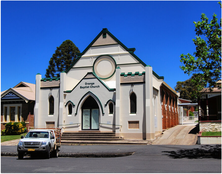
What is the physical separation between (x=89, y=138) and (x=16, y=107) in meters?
12.6

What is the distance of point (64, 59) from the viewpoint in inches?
1957

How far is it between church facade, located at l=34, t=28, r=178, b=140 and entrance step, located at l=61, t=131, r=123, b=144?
2.29 ft

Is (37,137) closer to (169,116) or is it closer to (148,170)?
(148,170)

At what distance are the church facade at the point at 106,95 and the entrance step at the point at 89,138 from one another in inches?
27.5

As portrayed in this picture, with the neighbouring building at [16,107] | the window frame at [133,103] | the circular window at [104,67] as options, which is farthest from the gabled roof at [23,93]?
the window frame at [133,103]

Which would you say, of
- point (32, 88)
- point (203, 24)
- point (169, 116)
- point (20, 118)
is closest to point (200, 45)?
point (203, 24)

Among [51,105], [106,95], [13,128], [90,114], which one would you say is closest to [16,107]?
[13,128]

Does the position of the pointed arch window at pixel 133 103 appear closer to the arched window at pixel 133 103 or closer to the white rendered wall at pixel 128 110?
the arched window at pixel 133 103

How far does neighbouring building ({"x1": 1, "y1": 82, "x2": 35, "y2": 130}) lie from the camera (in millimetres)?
32772

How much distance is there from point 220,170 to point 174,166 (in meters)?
1.93

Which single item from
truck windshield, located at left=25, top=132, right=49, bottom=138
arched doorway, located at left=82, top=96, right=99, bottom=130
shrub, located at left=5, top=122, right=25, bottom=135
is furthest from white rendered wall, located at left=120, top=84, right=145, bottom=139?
shrub, located at left=5, top=122, right=25, bottom=135

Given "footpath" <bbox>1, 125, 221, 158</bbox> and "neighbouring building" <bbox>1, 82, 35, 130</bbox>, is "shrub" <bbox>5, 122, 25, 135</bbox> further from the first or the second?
"footpath" <bbox>1, 125, 221, 158</bbox>

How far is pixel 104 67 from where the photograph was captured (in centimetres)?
2894

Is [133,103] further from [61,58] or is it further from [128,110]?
[61,58]
